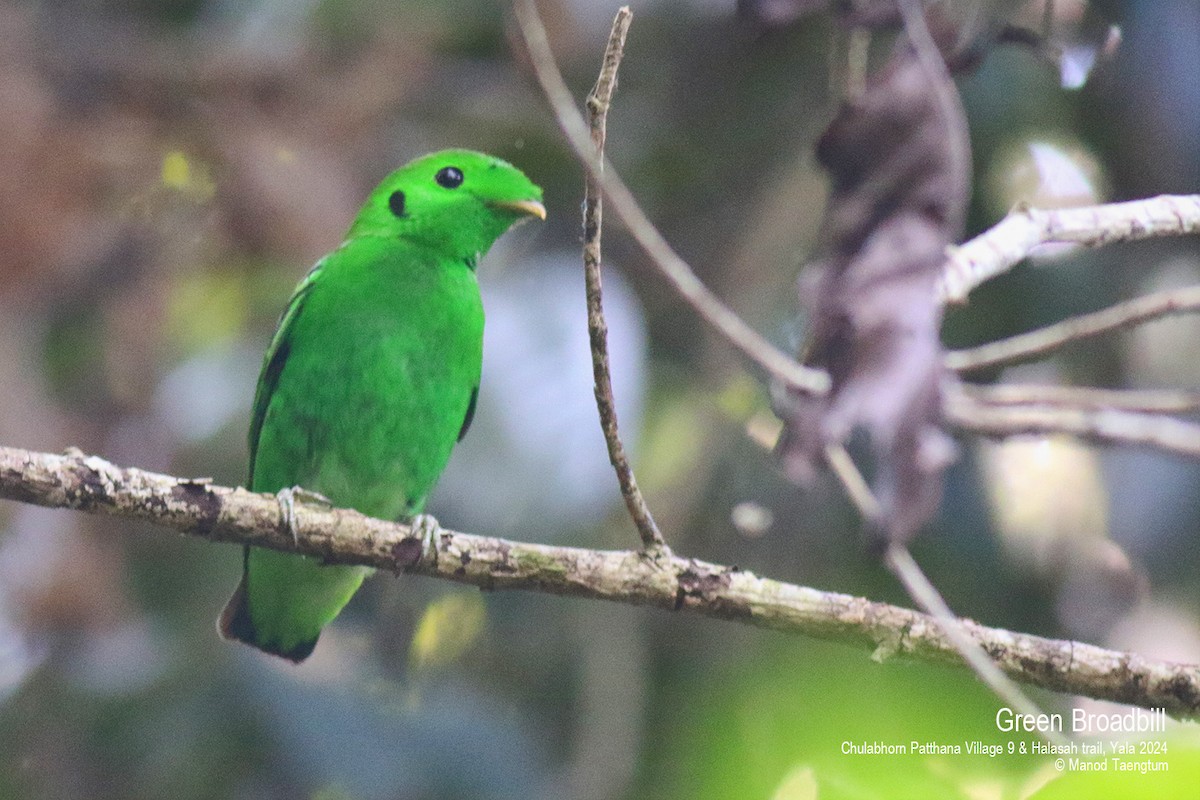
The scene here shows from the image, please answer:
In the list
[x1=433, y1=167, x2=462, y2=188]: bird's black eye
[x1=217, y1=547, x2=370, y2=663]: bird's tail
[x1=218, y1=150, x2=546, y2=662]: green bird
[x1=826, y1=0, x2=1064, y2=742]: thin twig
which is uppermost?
[x1=433, y1=167, x2=462, y2=188]: bird's black eye

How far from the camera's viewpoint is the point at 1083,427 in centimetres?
297

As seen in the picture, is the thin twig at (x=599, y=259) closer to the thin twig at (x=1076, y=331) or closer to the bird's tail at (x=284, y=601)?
the thin twig at (x=1076, y=331)

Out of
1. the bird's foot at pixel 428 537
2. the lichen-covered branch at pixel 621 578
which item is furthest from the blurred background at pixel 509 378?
the bird's foot at pixel 428 537

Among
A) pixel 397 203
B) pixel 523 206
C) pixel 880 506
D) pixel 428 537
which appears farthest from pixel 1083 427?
pixel 397 203

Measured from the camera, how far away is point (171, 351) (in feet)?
25.1

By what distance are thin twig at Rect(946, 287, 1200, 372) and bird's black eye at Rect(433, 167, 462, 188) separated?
2593mm

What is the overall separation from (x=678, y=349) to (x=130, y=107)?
10.0 ft

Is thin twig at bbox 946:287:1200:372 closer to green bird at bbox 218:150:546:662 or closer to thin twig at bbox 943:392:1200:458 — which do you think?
thin twig at bbox 943:392:1200:458

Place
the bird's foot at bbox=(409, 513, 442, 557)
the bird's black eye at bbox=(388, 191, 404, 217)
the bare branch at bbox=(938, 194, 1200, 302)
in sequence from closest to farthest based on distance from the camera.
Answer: the bare branch at bbox=(938, 194, 1200, 302) → the bird's foot at bbox=(409, 513, 442, 557) → the bird's black eye at bbox=(388, 191, 404, 217)

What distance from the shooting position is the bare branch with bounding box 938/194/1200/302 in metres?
3.14

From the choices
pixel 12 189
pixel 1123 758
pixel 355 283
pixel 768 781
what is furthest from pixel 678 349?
pixel 1123 758

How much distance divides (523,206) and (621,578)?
2.02 metres

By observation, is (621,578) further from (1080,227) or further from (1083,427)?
(1080,227)

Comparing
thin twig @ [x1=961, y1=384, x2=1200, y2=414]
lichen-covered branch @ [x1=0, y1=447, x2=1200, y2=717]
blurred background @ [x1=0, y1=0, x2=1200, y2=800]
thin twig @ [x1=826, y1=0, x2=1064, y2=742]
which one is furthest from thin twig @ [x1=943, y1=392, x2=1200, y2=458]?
blurred background @ [x1=0, y1=0, x2=1200, y2=800]
